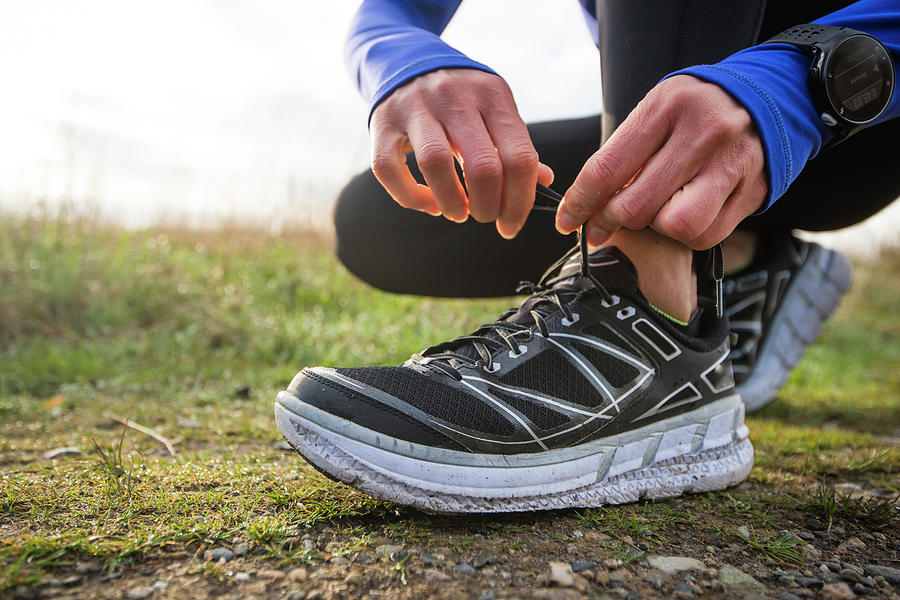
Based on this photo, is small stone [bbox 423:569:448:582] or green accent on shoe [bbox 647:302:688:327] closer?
small stone [bbox 423:569:448:582]

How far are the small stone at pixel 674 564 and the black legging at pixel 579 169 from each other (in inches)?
35.7

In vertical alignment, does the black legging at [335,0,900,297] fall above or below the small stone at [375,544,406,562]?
above

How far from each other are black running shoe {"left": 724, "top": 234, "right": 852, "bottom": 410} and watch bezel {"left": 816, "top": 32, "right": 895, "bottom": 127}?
3.07ft

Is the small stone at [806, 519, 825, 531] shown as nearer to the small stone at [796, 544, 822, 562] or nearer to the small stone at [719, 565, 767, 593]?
the small stone at [796, 544, 822, 562]

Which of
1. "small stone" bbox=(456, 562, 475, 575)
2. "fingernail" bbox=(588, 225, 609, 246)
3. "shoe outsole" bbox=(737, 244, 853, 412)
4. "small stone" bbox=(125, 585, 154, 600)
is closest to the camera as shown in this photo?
"small stone" bbox=(125, 585, 154, 600)

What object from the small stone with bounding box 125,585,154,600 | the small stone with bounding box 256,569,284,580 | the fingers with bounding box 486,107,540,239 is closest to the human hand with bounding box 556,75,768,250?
the fingers with bounding box 486,107,540,239

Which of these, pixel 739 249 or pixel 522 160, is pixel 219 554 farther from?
pixel 739 249

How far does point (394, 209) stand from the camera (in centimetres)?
233

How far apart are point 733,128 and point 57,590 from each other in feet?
4.12

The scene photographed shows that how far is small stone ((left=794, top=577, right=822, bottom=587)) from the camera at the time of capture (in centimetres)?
98

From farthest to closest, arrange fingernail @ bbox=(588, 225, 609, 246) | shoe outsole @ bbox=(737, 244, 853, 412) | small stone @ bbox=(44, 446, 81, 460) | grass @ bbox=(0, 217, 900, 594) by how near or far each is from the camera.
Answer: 1. shoe outsole @ bbox=(737, 244, 853, 412)
2. small stone @ bbox=(44, 446, 81, 460)
3. fingernail @ bbox=(588, 225, 609, 246)
4. grass @ bbox=(0, 217, 900, 594)

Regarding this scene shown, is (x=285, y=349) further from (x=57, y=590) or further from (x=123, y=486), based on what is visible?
(x=57, y=590)

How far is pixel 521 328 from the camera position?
1.31 metres

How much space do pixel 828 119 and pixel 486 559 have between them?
3.39 ft
